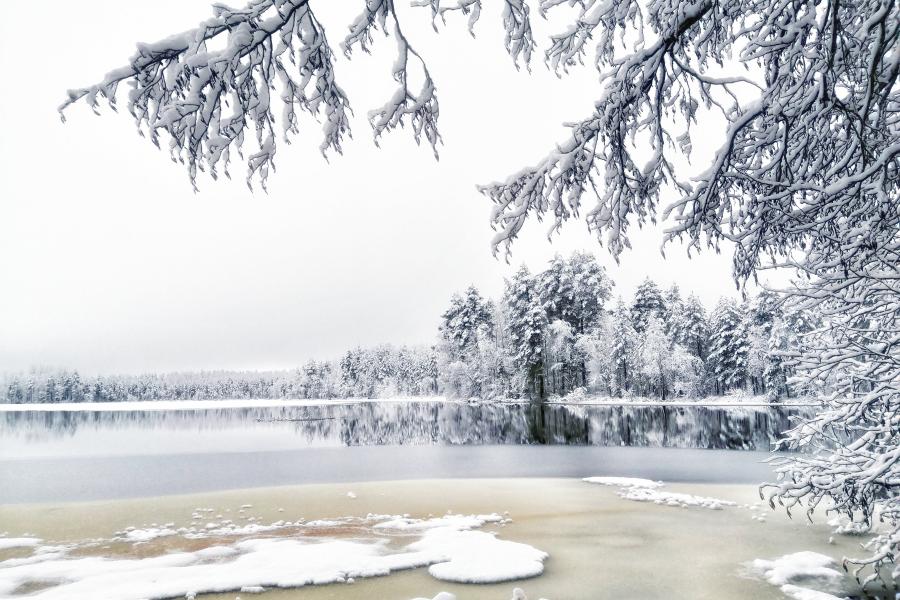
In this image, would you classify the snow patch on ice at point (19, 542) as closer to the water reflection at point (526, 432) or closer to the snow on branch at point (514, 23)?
the snow on branch at point (514, 23)

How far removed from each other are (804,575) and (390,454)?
53.9ft

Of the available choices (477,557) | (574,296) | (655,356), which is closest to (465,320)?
(574,296)

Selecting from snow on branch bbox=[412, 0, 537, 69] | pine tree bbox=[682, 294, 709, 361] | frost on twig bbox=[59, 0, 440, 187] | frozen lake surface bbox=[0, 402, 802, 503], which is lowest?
frozen lake surface bbox=[0, 402, 802, 503]

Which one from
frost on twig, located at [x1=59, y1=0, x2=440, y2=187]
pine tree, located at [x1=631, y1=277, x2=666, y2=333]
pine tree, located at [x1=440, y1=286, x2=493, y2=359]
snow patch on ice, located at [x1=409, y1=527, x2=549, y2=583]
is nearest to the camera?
frost on twig, located at [x1=59, y1=0, x2=440, y2=187]

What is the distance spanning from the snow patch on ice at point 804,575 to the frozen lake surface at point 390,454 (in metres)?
5.60

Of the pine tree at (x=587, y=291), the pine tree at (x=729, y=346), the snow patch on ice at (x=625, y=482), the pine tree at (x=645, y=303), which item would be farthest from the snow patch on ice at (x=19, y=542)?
the pine tree at (x=645, y=303)

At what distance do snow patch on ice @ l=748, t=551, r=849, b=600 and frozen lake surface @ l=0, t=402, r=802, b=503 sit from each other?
5.60 m

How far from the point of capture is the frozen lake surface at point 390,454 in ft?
54.3

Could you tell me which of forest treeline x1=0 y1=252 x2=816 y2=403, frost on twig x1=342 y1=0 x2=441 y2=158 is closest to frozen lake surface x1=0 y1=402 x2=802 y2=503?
forest treeline x1=0 y1=252 x2=816 y2=403

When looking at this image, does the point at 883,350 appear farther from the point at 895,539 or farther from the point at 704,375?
the point at 704,375

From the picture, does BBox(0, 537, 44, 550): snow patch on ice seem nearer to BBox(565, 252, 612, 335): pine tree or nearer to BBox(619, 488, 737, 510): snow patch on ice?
BBox(619, 488, 737, 510): snow patch on ice

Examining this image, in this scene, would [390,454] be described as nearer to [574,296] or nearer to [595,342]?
[595,342]

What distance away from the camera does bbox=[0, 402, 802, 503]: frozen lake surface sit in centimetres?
1656

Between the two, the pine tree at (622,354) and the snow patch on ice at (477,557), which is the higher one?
the pine tree at (622,354)
